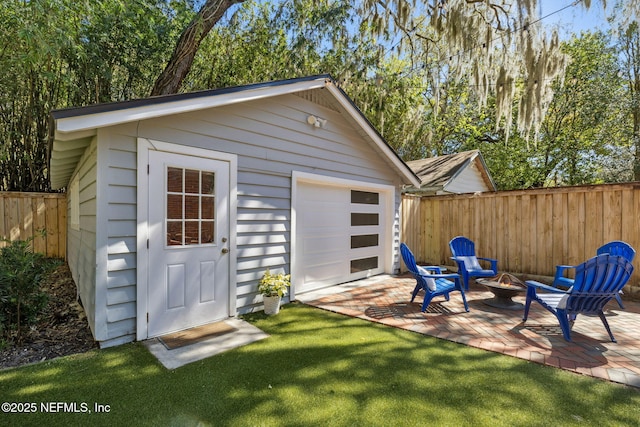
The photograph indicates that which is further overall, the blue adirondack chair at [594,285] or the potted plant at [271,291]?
the potted plant at [271,291]

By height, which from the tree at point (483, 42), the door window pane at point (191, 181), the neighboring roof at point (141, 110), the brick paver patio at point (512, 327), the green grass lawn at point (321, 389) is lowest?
the green grass lawn at point (321, 389)

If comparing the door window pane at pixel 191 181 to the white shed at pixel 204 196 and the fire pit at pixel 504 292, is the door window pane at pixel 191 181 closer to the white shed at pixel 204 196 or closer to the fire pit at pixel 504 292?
the white shed at pixel 204 196

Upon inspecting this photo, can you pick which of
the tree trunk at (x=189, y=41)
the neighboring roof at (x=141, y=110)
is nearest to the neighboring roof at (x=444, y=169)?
the neighboring roof at (x=141, y=110)

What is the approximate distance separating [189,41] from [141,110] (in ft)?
15.5

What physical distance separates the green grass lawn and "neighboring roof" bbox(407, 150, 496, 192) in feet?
25.5

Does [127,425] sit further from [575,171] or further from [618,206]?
[575,171]

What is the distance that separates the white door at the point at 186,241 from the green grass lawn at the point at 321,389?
57cm

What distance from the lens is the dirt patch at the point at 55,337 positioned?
296cm

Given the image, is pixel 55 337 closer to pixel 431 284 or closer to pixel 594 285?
pixel 431 284

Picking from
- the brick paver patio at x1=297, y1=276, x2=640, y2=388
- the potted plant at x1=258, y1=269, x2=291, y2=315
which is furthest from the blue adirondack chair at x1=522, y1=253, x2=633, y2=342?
the potted plant at x1=258, y1=269, x2=291, y2=315

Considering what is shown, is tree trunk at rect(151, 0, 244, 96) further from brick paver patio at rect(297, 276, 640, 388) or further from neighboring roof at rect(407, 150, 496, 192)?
neighboring roof at rect(407, 150, 496, 192)

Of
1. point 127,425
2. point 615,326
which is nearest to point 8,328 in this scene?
point 127,425

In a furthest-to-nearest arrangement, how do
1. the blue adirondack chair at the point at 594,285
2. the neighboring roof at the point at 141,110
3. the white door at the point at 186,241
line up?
the white door at the point at 186,241 < the blue adirondack chair at the point at 594,285 < the neighboring roof at the point at 141,110

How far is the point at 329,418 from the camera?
2133 mm
